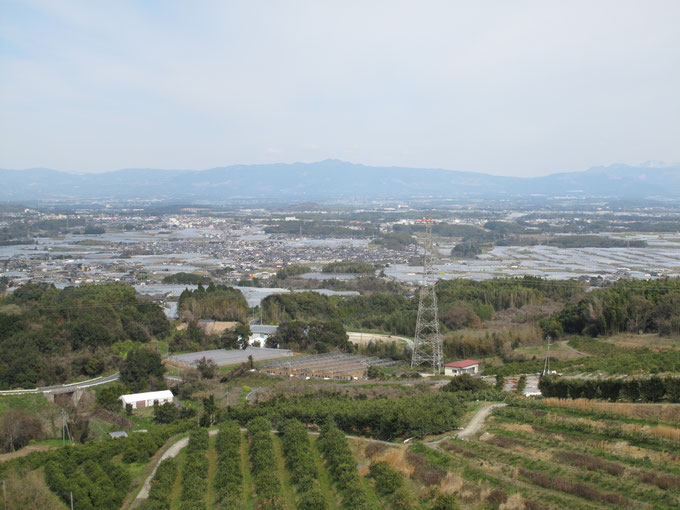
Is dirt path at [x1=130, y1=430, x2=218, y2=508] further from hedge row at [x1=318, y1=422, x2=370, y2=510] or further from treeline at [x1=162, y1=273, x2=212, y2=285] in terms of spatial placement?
treeline at [x1=162, y1=273, x2=212, y2=285]

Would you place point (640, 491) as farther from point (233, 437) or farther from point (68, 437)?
point (68, 437)

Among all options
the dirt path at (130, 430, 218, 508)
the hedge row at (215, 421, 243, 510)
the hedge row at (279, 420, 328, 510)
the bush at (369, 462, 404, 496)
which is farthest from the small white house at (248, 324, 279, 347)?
the bush at (369, 462, 404, 496)

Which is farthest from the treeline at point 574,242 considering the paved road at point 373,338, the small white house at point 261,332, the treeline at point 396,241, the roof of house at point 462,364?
the roof of house at point 462,364

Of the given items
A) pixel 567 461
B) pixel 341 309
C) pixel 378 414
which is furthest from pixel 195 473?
pixel 341 309

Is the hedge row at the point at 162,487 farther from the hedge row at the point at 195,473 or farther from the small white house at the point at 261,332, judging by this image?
the small white house at the point at 261,332

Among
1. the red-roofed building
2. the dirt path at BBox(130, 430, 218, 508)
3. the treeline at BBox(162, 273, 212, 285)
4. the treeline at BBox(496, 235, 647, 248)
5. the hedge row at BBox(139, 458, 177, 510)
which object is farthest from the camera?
the treeline at BBox(496, 235, 647, 248)

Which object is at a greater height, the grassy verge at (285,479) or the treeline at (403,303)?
the grassy verge at (285,479)
